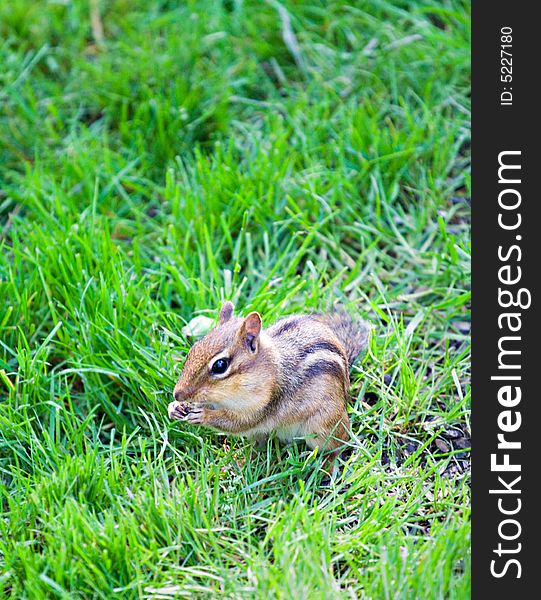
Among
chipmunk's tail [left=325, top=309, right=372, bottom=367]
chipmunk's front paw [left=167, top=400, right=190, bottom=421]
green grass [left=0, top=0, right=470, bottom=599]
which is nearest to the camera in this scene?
green grass [left=0, top=0, right=470, bottom=599]

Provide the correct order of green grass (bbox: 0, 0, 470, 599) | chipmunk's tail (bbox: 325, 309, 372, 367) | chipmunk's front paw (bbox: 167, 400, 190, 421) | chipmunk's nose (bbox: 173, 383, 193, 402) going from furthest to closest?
1. chipmunk's tail (bbox: 325, 309, 372, 367)
2. chipmunk's front paw (bbox: 167, 400, 190, 421)
3. chipmunk's nose (bbox: 173, 383, 193, 402)
4. green grass (bbox: 0, 0, 470, 599)

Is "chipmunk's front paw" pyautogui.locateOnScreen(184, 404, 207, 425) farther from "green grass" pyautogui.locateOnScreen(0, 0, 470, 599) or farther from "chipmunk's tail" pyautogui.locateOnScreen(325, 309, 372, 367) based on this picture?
"chipmunk's tail" pyautogui.locateOnScreen(325, 309, 372, 367)

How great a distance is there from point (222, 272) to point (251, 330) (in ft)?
3.69

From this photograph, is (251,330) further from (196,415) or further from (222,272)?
(222,272)

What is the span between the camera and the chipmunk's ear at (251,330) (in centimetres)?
345

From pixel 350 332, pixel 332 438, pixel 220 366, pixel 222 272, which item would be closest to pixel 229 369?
pixel 220 366

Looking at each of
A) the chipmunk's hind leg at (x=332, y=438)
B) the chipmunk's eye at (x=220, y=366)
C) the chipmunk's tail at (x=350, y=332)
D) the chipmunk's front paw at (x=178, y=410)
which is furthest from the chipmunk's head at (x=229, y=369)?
the chipmunk's tail at (x=350, y=332)

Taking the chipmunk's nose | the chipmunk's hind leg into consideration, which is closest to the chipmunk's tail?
the chipmunk's hind leg

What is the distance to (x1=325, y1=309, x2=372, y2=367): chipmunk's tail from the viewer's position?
3980 mm

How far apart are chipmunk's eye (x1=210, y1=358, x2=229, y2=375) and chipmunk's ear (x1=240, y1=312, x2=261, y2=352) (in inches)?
4.4

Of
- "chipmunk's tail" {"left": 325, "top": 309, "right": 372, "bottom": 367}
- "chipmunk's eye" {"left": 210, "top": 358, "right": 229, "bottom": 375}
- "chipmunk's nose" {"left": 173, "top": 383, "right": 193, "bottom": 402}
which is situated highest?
"chipmunk's tail" {"left": 325, "top": 309, "right": 372, "bottom": 367}

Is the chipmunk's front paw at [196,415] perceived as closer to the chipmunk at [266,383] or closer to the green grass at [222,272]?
the chipmunk at [266,383]

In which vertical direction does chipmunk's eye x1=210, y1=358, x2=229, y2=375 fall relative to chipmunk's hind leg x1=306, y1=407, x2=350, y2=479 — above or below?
above

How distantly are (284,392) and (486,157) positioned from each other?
1345mm
